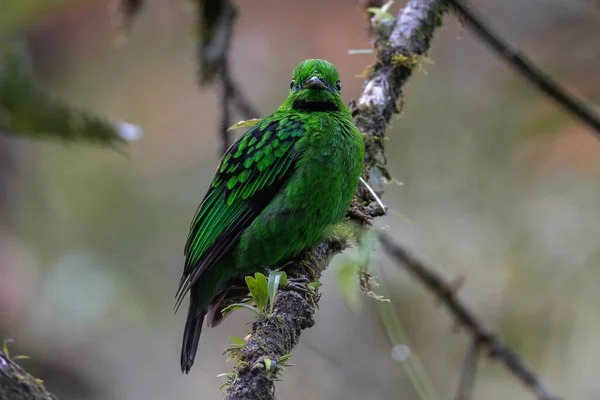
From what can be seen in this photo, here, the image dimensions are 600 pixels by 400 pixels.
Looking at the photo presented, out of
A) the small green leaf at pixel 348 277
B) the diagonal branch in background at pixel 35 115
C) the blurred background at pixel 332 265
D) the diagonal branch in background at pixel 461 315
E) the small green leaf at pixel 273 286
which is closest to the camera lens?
the small green leaf at pixel 273 286

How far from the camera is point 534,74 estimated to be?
415cm

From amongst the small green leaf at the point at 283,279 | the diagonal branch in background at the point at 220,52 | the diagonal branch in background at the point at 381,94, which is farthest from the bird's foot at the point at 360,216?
the diagonal branch in background at the point at 220,52

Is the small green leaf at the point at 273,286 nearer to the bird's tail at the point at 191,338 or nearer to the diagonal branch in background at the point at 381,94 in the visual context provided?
the diagonal branch in background at the point at 381,94

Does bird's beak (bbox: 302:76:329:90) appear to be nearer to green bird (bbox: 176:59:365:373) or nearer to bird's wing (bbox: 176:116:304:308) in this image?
green bird (bbox: 176:59:365:373)

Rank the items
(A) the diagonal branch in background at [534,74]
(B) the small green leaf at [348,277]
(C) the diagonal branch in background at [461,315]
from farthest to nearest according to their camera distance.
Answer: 1. (C) the diagonal branch in background at [461,315]
2. (A) the diagonal branch in background at [534,74]
3. (B) the small green leaf at [348,277]

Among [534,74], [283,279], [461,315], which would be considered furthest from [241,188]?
[534,74]

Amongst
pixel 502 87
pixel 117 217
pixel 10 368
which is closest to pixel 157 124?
pixel 117 217

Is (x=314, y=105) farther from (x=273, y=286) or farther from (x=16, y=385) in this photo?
(x=16, y=385)

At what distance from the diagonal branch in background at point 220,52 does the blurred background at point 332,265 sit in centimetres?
85

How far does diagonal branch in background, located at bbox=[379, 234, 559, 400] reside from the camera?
14.4ft

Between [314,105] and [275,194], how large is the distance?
2.06 ft

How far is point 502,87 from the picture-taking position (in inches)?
259

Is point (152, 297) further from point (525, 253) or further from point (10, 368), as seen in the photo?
point (10, 368)

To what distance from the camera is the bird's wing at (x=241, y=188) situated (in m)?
3.70
